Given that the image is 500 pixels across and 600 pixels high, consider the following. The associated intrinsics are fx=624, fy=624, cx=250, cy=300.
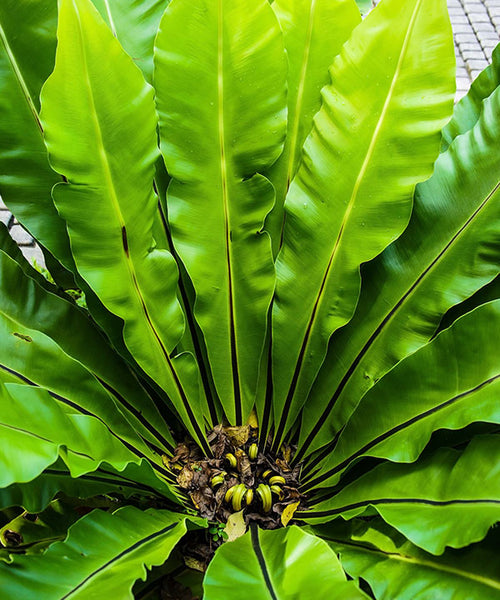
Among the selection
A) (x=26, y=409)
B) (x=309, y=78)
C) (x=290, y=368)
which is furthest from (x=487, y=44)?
(x=26, y=409)

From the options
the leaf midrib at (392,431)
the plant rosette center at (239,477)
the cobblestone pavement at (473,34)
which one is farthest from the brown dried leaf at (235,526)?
the cobblestone pavement at (473,34)

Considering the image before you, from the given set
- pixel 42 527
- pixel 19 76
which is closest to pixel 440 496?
pixel 42 527

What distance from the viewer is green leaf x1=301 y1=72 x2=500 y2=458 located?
37.3 inches

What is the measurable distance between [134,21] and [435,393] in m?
0.81

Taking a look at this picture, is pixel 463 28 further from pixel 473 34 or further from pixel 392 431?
pixel 392 431

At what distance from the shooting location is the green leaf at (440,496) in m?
0.72

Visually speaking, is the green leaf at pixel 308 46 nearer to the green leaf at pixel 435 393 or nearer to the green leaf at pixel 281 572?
the green leaf at pixel 435 393

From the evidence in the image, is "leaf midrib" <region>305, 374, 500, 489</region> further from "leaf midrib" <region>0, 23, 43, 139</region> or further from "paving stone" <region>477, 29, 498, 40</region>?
"paving stone" <region>477, 29, 498, 40</region>

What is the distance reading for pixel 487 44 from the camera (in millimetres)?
3008

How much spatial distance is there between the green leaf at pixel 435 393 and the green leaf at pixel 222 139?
0.85ft

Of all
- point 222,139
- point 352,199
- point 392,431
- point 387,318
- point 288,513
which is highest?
Result: point 222,139

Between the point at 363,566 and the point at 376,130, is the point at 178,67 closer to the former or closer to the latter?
the point at 376,130

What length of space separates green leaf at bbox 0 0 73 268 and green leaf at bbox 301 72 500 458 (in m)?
0.51

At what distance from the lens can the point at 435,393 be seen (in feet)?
2.80
